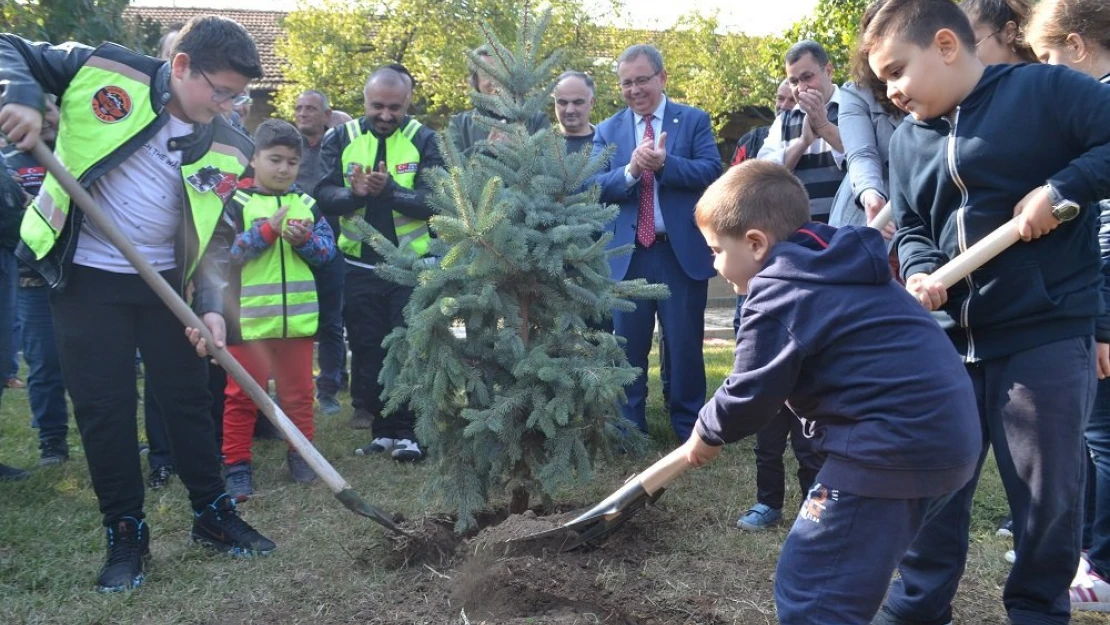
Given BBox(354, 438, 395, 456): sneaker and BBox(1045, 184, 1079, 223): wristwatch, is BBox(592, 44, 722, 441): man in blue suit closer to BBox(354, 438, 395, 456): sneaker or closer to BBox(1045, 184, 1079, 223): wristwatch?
BBox(354, 438, 395, 456): sneaker

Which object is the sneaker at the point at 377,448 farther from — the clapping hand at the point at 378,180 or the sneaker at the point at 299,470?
the clapping hand at the point at 378,180

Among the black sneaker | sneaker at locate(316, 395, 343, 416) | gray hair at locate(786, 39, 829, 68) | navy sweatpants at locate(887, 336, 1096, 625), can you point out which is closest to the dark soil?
navy sweatpants at locate(887, 336, 1096, 625)

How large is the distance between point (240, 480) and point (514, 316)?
1994 millimetres

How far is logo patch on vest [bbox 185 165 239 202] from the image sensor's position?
374cm

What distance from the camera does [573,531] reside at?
3.41 m

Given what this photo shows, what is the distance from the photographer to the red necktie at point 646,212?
536cm

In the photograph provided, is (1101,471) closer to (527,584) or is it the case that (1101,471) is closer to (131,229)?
(527,584)

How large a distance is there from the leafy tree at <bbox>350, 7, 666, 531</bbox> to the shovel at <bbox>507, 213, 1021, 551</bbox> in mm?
390

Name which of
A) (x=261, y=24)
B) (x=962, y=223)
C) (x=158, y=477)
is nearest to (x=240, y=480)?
(x=158, y=477)

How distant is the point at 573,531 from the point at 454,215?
4.47ft

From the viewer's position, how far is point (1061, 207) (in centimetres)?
254

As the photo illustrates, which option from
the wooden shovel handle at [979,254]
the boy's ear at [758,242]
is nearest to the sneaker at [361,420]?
the boy's ear at [758,242]

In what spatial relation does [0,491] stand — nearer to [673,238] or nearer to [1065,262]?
[673,238]

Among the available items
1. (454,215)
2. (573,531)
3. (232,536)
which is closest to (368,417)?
(232,536)
